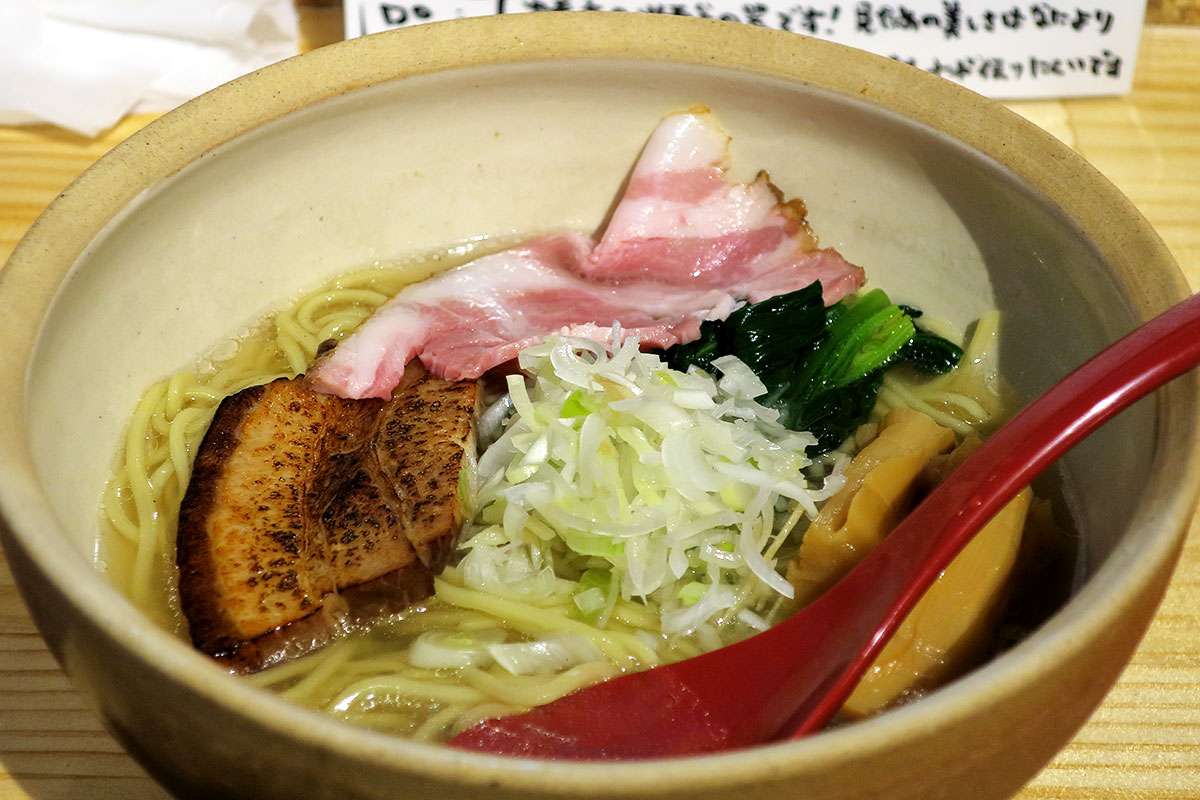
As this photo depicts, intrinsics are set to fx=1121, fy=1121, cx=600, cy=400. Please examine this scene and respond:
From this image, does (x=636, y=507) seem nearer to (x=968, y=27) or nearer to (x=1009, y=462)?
(x=1009, y=462)

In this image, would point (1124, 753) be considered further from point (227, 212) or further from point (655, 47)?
point (227, 212)

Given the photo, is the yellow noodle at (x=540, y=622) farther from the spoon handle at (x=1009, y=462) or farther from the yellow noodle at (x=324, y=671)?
the spoon handle at (x=1009, y=462)

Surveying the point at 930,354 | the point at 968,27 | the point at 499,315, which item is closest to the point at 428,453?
the point at 499,315

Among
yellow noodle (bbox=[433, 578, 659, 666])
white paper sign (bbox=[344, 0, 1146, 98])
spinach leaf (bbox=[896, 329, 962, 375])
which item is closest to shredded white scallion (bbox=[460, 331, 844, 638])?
yellow noodle (bbox=[433, 578, 659, 666])

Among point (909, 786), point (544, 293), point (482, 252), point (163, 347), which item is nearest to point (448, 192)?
point (482, 252)

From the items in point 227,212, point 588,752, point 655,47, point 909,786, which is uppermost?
point 655,47

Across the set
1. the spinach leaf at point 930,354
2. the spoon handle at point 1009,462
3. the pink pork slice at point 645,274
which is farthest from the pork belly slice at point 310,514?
the spinach leaf at point 930,354
